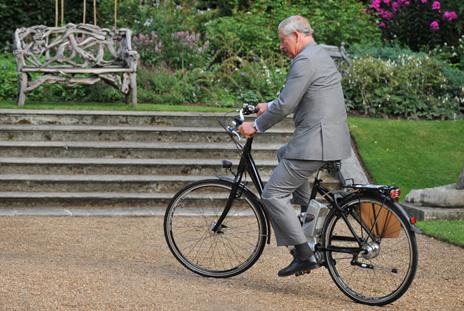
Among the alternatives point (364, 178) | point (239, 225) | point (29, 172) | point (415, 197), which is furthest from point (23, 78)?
point (239, 225)

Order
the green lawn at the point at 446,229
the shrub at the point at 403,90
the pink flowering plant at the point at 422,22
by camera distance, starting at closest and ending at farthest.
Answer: the green lawn at the point at 446,229, the shrub at the point at 403,90, the pink flowering plant at the point at 422,22

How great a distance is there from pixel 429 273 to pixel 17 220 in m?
4.06

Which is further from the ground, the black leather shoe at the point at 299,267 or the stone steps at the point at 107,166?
the black leather shoe at the point at 299,267

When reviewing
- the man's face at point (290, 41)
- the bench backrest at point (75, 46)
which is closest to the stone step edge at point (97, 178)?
the bench backrest at point (75, 46)

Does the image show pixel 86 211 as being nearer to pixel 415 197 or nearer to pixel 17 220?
pixel 17 220

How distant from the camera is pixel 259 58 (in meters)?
15.1

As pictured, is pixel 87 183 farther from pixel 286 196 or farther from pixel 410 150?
pixel 286 196

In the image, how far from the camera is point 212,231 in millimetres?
7449

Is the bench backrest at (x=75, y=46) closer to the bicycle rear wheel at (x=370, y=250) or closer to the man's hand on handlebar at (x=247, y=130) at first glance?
the man's hand on handlebar at (x=247, y=130)

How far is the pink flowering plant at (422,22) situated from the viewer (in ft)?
54.6

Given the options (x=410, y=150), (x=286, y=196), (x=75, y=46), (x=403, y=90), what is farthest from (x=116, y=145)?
(x=286, y=196)

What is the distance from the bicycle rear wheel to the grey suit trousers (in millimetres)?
207

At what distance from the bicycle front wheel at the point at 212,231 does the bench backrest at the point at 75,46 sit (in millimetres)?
6542

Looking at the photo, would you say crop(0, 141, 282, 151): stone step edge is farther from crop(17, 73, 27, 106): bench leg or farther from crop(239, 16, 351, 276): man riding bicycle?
crop(239, 16, 351, 276): man riding bicycle
